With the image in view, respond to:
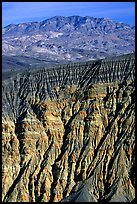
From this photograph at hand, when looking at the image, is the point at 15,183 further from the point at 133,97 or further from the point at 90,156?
the point at 133,97

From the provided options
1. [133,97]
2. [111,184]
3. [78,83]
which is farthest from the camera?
[78,83]

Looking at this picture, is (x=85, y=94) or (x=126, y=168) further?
(x=85, y=94)

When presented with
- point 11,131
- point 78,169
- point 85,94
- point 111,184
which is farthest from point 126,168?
point 11,131

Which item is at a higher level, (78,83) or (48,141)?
(78,83)

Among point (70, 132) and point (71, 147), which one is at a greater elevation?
point (70, 132)

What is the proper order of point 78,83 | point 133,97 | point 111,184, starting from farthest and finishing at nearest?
point 78,83
point 133,97
point 111,184

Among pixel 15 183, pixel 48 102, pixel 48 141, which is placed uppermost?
pixel 48 102

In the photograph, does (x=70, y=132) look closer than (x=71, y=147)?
No
